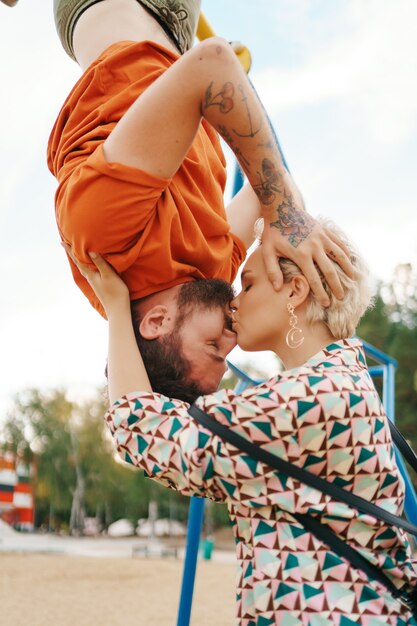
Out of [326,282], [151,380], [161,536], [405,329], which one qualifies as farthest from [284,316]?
[161,536]

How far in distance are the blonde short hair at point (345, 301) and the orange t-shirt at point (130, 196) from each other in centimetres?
29

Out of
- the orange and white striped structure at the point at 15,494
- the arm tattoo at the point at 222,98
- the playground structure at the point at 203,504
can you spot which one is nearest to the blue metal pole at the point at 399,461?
the playground structure at the point at 203,504

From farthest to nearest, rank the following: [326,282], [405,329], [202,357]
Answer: [405,329]
[202,357]
[326,282]

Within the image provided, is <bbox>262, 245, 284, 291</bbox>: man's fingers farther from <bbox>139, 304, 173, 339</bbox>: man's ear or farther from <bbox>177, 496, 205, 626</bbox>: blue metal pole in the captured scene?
<bbox>177, 496, 205, 626</bbox>: blue metal pole

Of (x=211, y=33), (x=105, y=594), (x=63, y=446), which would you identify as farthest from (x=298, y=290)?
(x=63, y=446)

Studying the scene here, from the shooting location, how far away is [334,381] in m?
1.42

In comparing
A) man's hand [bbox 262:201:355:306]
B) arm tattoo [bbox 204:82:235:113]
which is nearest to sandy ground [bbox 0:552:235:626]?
man's hand [bbox 262:201:355:306]

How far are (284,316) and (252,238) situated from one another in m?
0.72

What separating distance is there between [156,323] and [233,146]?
58cm

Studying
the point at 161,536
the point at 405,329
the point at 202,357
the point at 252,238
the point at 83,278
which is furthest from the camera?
the point at 161,536

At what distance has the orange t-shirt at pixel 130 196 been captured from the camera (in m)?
1.64

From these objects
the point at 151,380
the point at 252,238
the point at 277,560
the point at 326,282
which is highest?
the point at 252,238

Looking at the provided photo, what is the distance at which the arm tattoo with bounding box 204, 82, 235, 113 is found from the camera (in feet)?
5.19

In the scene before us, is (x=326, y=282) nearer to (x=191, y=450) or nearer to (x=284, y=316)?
(x=284, y=316)
